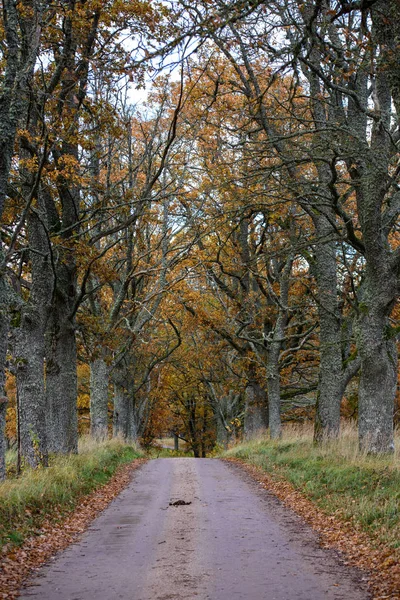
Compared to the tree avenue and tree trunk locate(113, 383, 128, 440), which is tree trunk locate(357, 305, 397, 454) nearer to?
the tree avenue

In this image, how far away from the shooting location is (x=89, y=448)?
19000 millimetres

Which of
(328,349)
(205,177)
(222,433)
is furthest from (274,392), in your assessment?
(222,433)

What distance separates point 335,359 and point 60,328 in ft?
24.5

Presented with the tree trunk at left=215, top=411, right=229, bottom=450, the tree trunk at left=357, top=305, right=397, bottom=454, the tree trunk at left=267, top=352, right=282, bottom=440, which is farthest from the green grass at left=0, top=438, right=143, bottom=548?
the tree trunk at left=215, top=411, right=229, bottom=450

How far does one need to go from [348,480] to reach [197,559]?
4.32 meters

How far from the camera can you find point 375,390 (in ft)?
40.1

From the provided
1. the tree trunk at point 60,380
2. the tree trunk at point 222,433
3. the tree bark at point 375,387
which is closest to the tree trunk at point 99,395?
the tree trunk at point 60,380

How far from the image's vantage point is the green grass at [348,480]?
26.0 feet

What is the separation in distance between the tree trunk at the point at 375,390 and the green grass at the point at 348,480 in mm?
514

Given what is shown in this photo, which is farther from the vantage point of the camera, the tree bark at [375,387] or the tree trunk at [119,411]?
the tree trunk at [119,411]

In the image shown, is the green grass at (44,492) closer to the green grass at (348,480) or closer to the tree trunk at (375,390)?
the green grass at (348,480)

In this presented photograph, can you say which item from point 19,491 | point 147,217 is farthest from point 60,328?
point 19,491

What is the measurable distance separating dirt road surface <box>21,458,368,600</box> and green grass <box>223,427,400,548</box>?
74cm

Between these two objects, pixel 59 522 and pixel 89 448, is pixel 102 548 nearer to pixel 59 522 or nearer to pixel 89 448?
pixel 59 522
